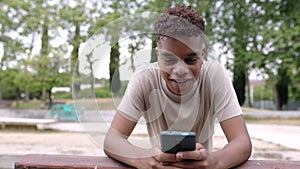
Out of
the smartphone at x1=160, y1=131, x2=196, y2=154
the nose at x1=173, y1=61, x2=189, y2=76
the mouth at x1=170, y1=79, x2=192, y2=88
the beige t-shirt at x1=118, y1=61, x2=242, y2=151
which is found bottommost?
the smartphone at x1=160, y1=131, x2=196, y2=154

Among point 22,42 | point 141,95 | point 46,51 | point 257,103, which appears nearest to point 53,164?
point 141,95

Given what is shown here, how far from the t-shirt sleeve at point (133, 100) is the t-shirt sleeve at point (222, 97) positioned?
197mm

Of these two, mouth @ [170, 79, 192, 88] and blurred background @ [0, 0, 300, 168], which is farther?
blurred background @ [0, 0, 300, 168]

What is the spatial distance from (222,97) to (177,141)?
0.27 m

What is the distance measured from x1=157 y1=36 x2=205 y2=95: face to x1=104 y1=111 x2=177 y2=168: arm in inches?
7.2

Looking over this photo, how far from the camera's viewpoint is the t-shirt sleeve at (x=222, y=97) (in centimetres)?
97

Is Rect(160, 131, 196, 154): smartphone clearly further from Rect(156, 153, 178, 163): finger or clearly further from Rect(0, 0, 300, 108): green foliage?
Rect(0, 0, 300, 108): green foliage

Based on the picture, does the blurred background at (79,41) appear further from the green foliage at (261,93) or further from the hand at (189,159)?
the green foliage at (261,93)

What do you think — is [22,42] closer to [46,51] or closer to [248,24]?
[46,51]

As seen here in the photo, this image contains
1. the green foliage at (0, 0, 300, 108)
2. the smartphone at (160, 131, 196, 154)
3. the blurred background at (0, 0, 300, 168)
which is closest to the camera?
the smartphone at (160, 131, 196, 154)

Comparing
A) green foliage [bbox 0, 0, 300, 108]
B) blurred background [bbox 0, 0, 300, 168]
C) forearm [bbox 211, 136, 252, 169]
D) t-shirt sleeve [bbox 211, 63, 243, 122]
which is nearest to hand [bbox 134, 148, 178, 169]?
forearm [bbox 211, 136, 252, 169]

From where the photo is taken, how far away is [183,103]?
0.98 m

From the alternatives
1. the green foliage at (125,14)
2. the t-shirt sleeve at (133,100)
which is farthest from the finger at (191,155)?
the green foliage at (125,14)

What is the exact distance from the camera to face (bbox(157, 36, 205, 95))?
789mm
